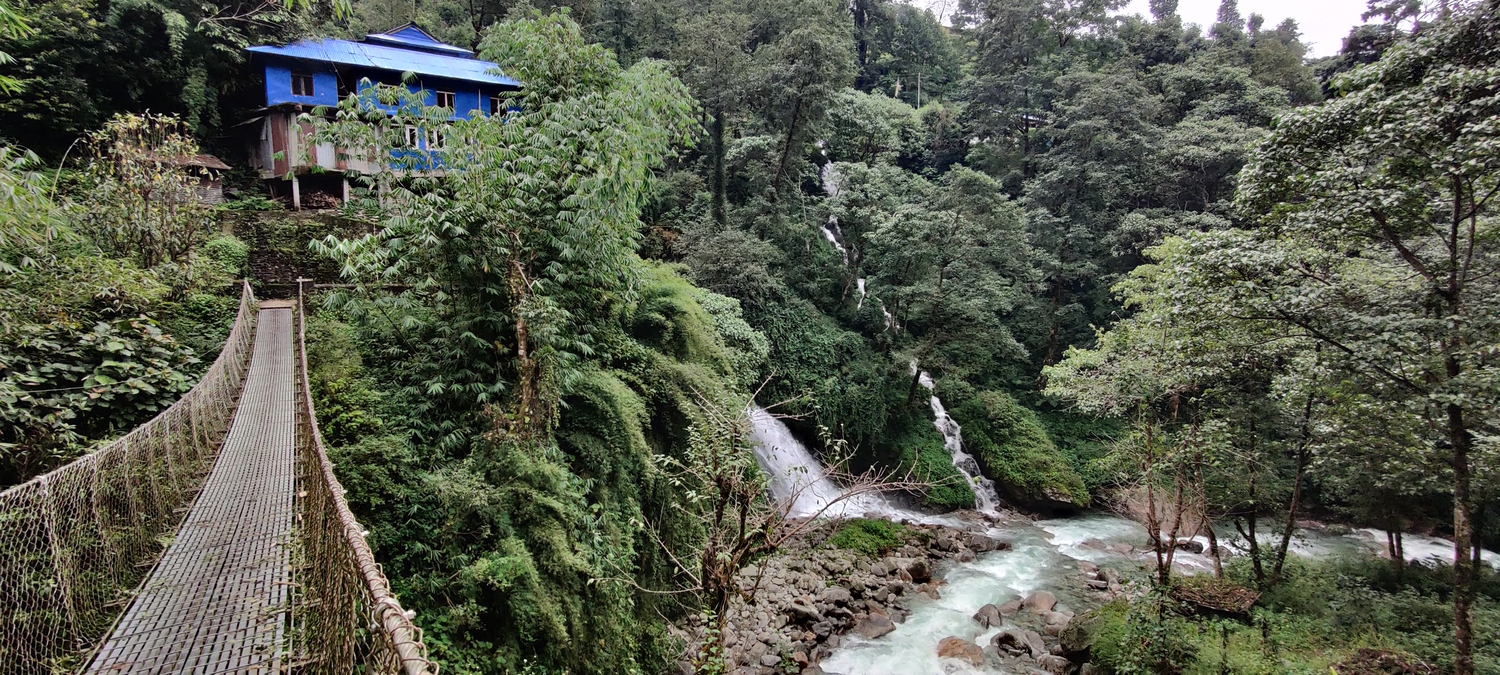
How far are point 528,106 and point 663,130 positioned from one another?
1943mm

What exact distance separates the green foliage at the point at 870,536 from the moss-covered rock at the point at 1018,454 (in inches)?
206

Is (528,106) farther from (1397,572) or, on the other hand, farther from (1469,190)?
(1397,572)

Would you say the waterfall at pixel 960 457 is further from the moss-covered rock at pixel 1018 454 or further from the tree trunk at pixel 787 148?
the tree trunk at pixel 787 148

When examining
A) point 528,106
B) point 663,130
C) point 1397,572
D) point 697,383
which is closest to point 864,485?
point 697,383

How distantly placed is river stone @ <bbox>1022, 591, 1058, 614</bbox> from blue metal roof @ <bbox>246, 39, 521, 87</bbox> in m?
19.2

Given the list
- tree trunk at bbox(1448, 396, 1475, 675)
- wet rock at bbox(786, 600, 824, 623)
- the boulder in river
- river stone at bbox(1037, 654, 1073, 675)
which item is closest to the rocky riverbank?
wet rock at bbox(786, 600, 824, 623)

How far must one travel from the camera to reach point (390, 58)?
18.9 m

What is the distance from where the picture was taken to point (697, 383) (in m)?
9.73

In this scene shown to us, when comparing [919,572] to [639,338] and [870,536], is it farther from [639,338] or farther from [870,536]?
[639,338]

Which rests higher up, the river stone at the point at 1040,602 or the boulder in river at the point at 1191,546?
the river stone at the point at 1040,602

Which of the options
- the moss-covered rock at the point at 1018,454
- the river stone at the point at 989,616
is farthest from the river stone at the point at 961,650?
the moss-covered rock at the point at 1018,454

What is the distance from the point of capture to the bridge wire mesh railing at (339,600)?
74.4 inches

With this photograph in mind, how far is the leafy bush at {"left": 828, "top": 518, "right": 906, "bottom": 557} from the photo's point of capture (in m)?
13.7

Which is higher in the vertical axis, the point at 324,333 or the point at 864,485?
the point at 324,333
